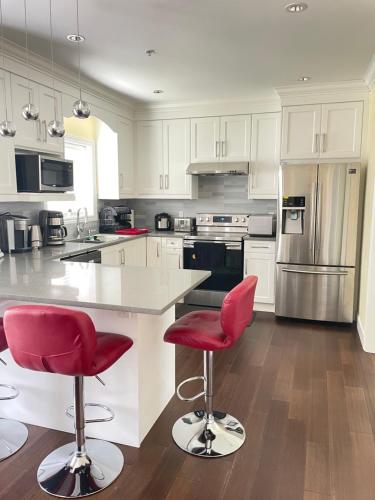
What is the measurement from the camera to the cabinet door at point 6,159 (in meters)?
2.98

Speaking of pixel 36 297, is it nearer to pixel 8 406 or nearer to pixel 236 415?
pixel 8 406

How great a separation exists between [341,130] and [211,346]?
3.28 meters

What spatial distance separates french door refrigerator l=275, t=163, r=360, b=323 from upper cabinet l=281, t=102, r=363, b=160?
355 millimetres

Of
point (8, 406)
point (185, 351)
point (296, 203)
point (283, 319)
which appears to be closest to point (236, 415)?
point (185, 351)

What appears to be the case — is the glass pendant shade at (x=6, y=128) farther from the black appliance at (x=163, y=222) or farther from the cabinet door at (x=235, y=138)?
the black appliance at (x=163, y=222)

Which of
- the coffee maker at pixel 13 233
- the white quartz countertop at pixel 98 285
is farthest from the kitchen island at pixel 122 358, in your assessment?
the coffee maker at pixel 13 233

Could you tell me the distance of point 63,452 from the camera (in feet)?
6.98

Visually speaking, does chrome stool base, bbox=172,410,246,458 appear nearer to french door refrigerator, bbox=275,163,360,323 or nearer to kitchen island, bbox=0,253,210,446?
kitchen island, bbox=0,253,210,446

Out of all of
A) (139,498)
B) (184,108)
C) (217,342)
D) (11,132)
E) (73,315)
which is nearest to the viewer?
(73,315)

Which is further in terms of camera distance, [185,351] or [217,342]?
[185,351]

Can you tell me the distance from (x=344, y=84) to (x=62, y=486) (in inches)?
171

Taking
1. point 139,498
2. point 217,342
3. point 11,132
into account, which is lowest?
point 139,498

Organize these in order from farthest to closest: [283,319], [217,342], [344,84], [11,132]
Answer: [283,319] → [344,84] → [11,132] → [217,342]

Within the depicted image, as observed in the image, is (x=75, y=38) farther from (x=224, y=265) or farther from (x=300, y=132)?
(x=224, y=265)
